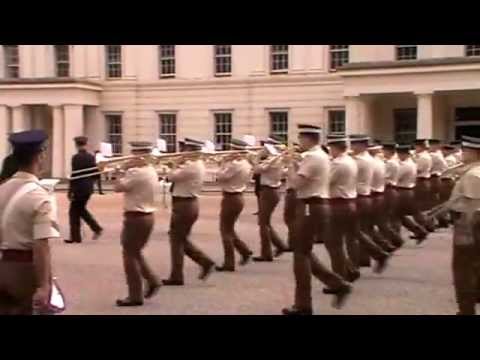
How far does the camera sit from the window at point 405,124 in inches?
1476

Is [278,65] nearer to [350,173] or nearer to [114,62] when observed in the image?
[114,62]

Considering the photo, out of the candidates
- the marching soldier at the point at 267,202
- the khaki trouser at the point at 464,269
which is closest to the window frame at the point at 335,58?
the marching soldier at the point at 267,202

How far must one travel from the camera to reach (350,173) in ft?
36.4

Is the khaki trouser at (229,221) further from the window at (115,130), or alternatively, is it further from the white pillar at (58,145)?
the window at (115,130)

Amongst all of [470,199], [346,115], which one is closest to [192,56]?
[346,115]

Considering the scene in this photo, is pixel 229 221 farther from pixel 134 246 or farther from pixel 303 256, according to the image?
pixel 303 256

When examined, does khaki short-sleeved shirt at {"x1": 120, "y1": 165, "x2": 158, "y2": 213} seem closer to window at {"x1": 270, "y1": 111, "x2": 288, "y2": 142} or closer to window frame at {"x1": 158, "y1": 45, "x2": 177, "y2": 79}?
window at {"x1": 270, "y1": 111, "x2": 288, "y2": 142}

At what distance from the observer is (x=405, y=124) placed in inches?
1489

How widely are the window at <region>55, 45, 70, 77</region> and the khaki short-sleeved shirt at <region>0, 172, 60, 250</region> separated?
38.8 metres

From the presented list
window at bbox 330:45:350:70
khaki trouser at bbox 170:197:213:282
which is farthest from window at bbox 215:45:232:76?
khaki trouser at bbox 170:197:213:282

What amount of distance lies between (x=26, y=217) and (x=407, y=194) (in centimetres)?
1021

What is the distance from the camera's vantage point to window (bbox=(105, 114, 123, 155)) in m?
43.2
